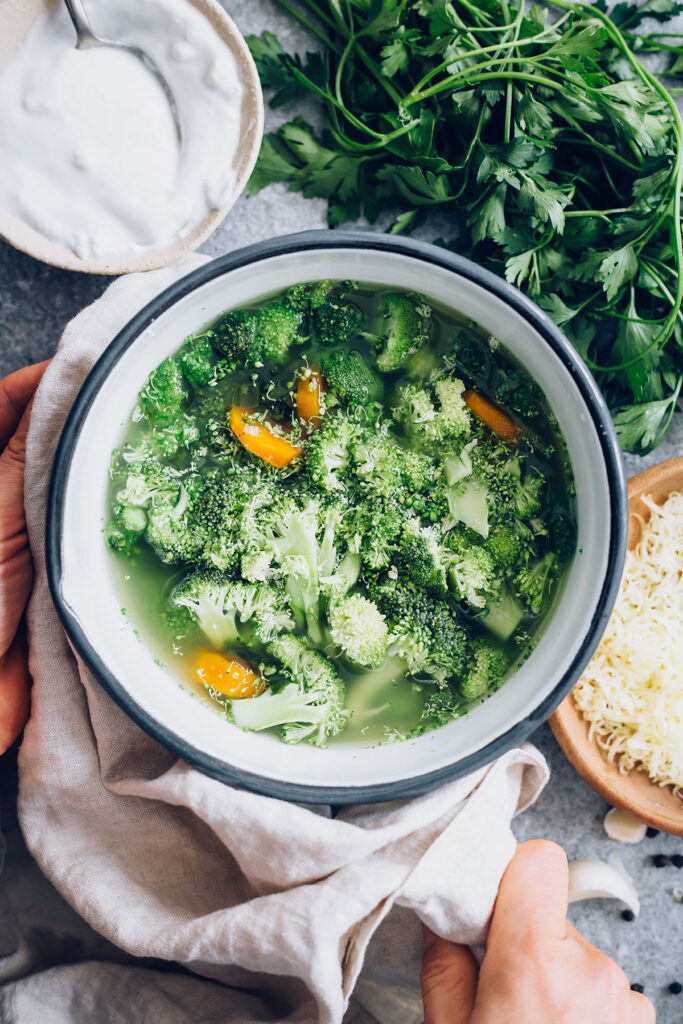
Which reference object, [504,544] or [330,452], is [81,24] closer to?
[330,452]

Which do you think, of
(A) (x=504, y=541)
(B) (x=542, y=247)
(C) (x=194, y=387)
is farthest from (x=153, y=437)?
(B) (x=542, y=247)

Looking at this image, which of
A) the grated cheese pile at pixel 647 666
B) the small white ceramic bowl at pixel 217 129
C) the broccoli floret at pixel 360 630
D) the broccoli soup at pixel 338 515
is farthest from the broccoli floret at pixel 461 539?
the small white ceramic bowl at pixel 217 129

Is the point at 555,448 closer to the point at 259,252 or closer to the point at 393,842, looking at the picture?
the point at 259,252

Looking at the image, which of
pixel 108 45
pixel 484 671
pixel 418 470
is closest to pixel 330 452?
pixel 418 470

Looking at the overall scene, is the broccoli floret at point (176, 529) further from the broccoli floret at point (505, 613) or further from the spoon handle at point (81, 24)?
the spoon handle at point (81, 24)

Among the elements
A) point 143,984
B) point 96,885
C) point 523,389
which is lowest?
point 143,984
